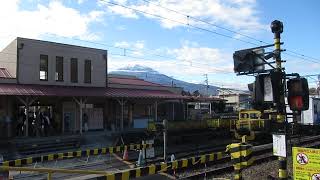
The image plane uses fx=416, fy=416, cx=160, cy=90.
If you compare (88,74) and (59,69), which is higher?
(59,69)

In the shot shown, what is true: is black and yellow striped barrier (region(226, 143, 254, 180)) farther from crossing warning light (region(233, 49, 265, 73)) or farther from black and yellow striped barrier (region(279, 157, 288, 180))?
crossing warning light (region(233, 49, 265, 73))

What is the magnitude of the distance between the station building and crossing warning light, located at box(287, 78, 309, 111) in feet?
67.0

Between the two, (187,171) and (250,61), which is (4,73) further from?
(250,61)

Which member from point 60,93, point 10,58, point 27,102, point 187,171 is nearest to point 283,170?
point 187,171

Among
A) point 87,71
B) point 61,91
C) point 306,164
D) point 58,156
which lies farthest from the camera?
point 87,71

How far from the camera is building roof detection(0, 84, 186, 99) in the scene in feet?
86.0

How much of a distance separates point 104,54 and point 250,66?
87.4ft

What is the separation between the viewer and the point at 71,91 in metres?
29.5

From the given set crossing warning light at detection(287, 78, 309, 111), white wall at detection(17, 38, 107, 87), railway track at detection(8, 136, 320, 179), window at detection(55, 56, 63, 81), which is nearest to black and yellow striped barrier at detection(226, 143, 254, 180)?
railway track at detection(8, 136, 320, 179)

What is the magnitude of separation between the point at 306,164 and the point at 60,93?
21.3m

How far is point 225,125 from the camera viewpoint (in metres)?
31.2

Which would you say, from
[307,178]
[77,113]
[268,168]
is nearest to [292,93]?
[307,178]

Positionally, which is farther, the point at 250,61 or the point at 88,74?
the point at 88,74

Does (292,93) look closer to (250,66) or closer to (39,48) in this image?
(250,66)
